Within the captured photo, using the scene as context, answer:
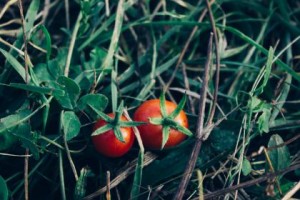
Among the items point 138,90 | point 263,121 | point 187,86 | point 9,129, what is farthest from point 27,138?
point 263,121

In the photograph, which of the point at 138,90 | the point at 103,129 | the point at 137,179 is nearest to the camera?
the point at 103,129

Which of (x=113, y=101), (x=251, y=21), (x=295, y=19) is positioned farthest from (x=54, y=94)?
(x=295, y=19)

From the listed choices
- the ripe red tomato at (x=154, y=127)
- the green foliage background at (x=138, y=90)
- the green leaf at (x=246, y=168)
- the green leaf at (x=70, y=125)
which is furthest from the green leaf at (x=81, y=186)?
the green leaf at (x=246, y=168)

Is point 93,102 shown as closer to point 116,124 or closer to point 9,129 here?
point 116,124

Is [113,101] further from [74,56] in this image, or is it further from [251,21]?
[251,21]

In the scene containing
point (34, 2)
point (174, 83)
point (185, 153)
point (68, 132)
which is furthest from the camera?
point (174, 83)

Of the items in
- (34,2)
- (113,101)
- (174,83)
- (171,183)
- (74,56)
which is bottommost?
(171,183)

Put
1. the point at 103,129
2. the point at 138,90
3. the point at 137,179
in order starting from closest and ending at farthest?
1. the point at 103,129
2. the point at 137,179
3. the point at 138,90
